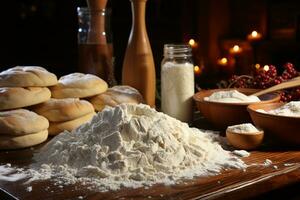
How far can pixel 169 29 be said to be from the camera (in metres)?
4.76

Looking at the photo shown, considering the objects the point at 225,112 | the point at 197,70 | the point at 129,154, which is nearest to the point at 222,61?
the point at 197,70

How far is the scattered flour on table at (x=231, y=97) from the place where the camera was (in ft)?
4.25

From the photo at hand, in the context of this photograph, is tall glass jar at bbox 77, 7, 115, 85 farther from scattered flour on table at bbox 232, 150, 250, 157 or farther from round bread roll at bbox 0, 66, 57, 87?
scattered flour on table at bbox 232, 150, 250, 157

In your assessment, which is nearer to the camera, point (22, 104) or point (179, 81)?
point (22, 104)

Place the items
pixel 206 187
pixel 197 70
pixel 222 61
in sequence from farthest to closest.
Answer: pixel 222 61, pixel 197 70, pixel 206 187

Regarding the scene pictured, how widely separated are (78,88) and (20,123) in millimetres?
252

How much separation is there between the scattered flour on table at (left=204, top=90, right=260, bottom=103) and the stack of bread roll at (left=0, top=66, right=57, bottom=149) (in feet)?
1.53

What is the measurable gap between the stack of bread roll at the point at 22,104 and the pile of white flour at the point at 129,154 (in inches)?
3.5

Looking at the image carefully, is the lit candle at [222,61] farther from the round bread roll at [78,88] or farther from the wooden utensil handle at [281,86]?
the round bread roll at [78,88]

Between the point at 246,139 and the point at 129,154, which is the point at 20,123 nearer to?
the point at 129,154

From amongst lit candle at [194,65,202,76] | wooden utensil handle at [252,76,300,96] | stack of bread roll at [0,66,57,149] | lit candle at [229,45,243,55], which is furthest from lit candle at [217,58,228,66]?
stack of bread roll at [0,66,57,149]

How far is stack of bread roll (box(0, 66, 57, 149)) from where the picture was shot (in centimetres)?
116

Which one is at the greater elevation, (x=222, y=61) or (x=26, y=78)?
(x=26, y=78)

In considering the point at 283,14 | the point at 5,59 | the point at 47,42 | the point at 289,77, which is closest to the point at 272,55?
the point at 283,14
